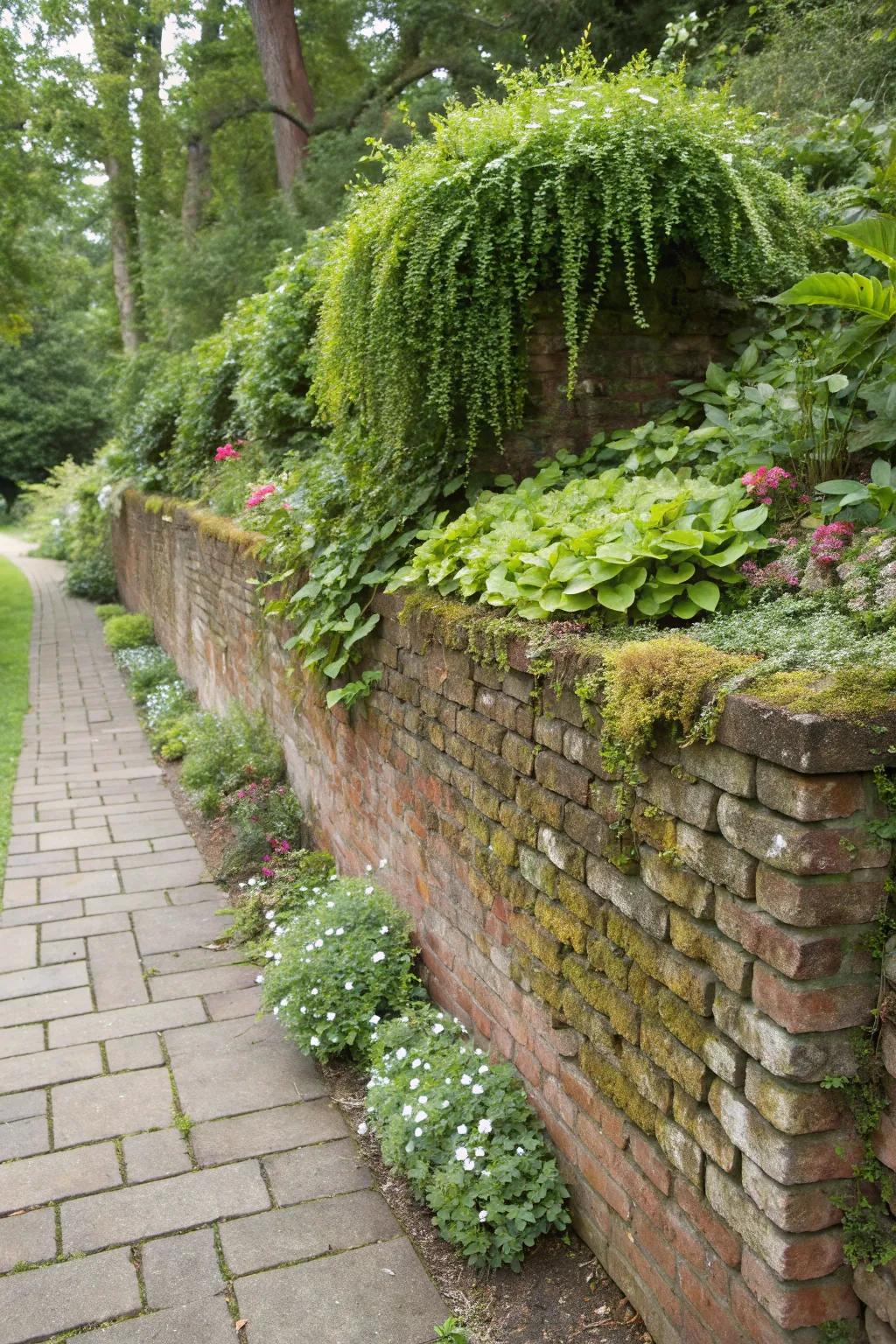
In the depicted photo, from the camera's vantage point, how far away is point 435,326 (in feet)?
11.7

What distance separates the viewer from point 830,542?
2381 millimetres

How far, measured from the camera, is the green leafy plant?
2.52 meters

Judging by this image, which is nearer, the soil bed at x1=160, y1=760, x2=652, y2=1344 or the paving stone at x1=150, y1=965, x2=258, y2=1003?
the soil bed at x1=160, y1=760, x2=652, y2=1344

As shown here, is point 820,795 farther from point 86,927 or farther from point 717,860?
→ point 86,927

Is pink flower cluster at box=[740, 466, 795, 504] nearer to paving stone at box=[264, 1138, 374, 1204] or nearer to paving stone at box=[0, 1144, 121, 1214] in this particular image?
paving stone at box=[264, 1138, 374, 1204]

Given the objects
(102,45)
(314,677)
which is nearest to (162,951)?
(314,677)

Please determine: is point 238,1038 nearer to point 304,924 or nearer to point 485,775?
point 304,924

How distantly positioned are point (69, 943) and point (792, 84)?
6736mm

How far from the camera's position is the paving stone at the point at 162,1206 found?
9.28ft

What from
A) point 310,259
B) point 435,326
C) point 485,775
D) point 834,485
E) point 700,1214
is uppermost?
point 310,259

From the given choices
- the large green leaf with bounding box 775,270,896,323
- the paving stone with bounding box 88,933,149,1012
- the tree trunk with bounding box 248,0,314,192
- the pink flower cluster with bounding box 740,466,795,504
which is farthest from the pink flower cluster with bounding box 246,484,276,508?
the tree trunk with bounding box 248,0,314,192

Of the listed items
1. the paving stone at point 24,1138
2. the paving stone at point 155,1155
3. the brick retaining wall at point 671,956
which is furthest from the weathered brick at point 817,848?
the paving stone at point 24,1138

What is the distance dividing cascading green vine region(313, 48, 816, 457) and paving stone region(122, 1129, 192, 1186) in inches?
101

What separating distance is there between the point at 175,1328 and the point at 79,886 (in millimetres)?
3330
